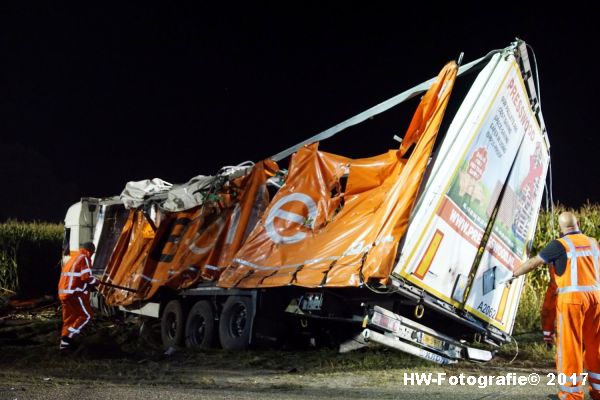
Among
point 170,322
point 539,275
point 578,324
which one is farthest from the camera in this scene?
point 539,275

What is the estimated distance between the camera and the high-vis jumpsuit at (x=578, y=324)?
14.7 feet

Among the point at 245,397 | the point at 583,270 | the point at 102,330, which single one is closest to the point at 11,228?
the point at 102,330

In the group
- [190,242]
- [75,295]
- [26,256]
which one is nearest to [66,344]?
[75,295]

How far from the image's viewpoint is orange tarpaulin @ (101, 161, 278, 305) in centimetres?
820

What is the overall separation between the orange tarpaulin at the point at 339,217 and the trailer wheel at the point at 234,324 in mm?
399

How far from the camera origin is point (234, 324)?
25.7ft

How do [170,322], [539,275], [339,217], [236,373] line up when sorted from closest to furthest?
[236,373] → [339,217] → [170,322] → [539,275]

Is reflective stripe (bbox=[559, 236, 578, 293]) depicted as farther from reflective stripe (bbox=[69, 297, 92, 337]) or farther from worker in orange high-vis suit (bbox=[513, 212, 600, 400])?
reflective stripe (bbox=[69, 297, 92, 337])

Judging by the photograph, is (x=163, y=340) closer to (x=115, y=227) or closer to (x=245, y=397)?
(x=115, y=227)

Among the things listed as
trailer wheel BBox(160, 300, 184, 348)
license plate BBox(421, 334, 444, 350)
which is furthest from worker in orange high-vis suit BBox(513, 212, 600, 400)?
trailer wheel BBox(160, 300, 184, 348)

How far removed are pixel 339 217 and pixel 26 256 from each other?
1387 cm

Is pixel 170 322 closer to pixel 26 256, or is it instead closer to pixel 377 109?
pixel 377 109

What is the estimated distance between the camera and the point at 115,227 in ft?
39.7

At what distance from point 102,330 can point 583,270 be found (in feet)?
25.9
